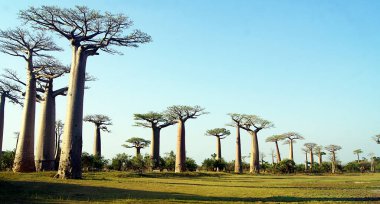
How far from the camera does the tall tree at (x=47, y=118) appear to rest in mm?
26000

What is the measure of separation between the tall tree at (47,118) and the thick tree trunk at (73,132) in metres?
7.45

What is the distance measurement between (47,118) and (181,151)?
1834cm

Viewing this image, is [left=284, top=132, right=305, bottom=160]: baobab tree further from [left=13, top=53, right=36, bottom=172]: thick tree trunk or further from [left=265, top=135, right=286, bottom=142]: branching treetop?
[left=13, top=53, right=36, bottom=172]: thick tree trunk

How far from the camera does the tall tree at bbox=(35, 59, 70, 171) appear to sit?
85.3ft

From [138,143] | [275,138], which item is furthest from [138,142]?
[275,138]

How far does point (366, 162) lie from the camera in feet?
216

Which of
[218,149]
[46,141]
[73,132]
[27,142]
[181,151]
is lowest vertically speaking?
[181,151]

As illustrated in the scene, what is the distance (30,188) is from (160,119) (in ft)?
110

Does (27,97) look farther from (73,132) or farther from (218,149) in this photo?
(218,149)

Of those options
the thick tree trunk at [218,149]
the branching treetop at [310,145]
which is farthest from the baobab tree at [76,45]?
the branching treetop at [310,145]

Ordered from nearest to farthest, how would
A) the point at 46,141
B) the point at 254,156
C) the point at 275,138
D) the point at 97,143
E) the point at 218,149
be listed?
1. the point at 46,141
2. the point at 97,143
3. the point at 254,156
4. the point at 218,149
5. the point at 275,138

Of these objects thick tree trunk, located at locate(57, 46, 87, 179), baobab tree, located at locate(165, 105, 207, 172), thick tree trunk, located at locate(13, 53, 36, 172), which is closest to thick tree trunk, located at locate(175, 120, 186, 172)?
baobab tree, located at locate(165, 105, 207, 172)

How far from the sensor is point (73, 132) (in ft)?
59.7

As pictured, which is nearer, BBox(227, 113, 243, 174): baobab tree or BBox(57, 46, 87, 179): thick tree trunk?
BBox(57, 46, 87, 179): thick tree trunk
